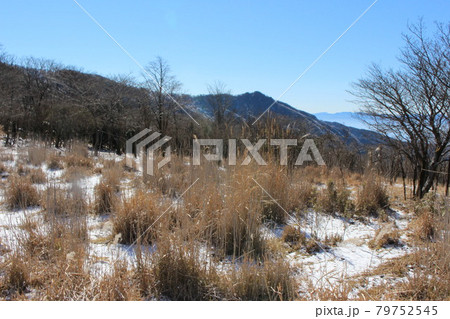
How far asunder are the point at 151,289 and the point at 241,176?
1669mm

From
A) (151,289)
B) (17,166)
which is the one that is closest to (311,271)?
(151,289)

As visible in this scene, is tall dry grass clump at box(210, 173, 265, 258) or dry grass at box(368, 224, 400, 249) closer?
tall dry grass clump at box(210, 173, 265, 258)

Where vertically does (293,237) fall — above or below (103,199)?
below

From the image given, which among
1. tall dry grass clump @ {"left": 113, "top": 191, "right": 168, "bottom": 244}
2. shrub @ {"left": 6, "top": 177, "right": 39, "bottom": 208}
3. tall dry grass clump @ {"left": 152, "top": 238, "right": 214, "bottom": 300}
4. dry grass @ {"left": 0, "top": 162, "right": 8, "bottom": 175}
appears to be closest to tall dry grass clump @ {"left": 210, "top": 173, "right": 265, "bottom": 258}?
tall dry grass clump @ {"left": 152, "top": 238, "right": 214, "bottom": 300}

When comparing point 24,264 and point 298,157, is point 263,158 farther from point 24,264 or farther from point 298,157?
point 24,264

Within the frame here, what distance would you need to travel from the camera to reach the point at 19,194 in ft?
11.2

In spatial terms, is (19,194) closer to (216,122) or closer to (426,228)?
(426,228)

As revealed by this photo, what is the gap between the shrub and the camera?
11.1 feet

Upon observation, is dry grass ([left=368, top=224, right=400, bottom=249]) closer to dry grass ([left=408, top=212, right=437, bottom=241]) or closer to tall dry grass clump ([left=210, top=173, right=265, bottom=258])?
dry grass ([left=408, top=212, right=437, bottom=241])

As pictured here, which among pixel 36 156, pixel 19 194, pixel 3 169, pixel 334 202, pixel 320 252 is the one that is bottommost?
pixel 320 252

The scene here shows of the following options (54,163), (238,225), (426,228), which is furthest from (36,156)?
(426,228)

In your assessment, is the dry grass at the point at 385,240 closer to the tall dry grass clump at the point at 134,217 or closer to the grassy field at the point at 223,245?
the grassy field at the point at 223,245

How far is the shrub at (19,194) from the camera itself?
11.1ft

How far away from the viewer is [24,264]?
1845 mm
